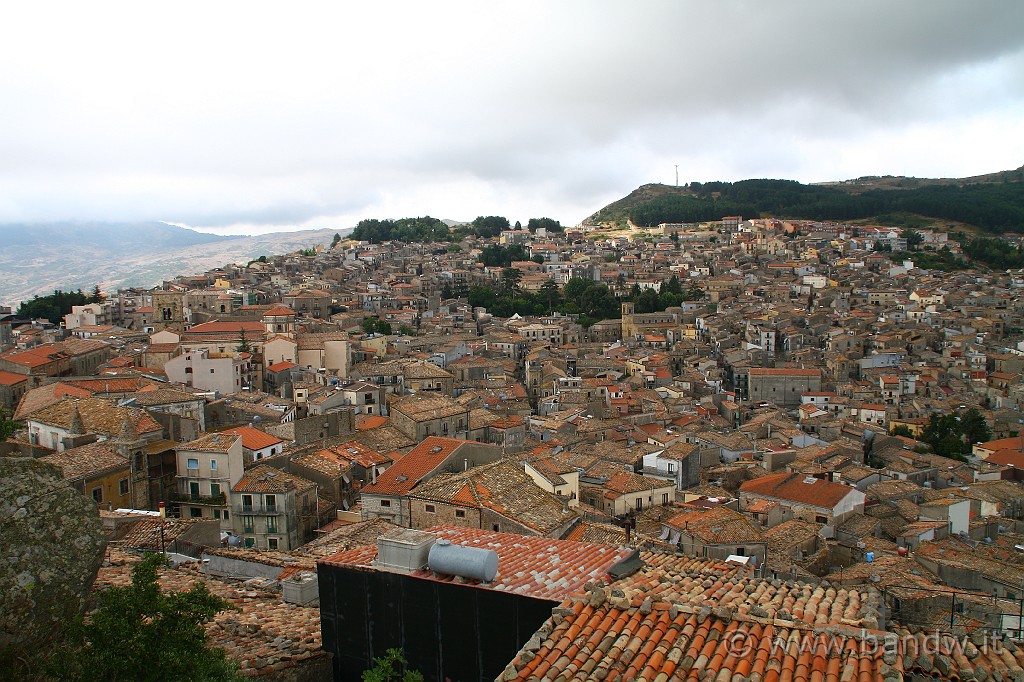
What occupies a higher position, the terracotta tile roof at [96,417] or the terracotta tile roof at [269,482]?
the terracotta tile roof at [96,417]

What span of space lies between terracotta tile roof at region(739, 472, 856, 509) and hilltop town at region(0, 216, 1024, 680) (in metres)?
0.12

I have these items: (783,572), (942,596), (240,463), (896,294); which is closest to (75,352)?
(240,463)

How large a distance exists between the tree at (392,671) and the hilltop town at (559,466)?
0.20 m

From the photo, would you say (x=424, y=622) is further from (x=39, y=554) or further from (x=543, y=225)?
(x=543, y=225)

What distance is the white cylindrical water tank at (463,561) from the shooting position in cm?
671

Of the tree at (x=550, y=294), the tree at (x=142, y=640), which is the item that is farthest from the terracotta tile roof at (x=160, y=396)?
the tree at (x=550, y=294)

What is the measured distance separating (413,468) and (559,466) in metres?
6.29

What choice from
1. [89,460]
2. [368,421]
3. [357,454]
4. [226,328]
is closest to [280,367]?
[226,328]

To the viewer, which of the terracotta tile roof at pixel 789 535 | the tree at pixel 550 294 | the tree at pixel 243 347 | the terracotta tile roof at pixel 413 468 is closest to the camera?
the terracotta tile roof at pixel 413 468

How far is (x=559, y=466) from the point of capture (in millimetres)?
22312

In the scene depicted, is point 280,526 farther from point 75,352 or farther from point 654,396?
point 654,396

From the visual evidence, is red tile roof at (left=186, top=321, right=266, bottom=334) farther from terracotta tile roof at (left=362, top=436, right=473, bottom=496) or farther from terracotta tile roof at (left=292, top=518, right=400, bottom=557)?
terracotta tile roof at (left=292, top=518, right=400, bottom=557)

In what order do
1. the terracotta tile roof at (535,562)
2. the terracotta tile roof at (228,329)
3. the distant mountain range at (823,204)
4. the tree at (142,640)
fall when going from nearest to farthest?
the tree at (142,640), the terracotta tile roof at (535,562), the terracotta tile roof at (228,329), the distant mountain range at (823,204)

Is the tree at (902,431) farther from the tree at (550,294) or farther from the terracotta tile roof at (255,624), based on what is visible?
the tree at (550,294)
